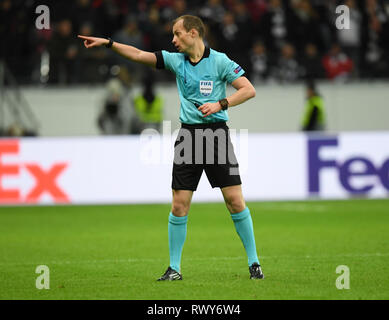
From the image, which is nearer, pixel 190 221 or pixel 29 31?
pixel 190 221

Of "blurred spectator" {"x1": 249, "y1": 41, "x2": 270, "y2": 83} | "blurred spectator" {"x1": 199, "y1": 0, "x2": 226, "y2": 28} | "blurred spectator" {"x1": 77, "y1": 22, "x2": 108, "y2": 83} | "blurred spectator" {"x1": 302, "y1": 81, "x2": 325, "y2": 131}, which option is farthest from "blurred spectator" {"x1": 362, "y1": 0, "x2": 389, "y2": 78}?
"blurred spectator" {"x1": 77, "y1": 22, "x2": 108, "y2": 83}

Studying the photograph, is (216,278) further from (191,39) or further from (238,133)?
(238,133)

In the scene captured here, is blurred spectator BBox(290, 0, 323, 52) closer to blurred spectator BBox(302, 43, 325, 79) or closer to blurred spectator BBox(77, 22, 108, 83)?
blurred spectator BBox(302, 43, 325, 79)

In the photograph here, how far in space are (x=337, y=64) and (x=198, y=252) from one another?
10808 mm

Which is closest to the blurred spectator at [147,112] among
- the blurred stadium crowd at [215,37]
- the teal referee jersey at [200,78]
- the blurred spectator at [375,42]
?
the blurred stadium crowd at [215,37]

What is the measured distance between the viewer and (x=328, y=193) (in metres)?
16.1

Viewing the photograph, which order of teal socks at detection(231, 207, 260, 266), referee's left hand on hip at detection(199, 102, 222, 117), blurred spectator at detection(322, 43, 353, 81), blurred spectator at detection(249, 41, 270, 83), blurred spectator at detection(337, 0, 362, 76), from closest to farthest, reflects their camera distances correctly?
referee's left hand on hip at detection(199, 102, 222, 117)
teal socks at detection(231, 207, 260, 266)
blurred spectator at detection(249, 41, 270, 83)
blurred spectator at detection(337, 0, 362, 76)
blurred spectator at detection(322, 43, 353, 81)

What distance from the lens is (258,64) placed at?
19.4 metres

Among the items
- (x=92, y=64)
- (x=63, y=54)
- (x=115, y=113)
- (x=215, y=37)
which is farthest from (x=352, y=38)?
(x=63, y=54)

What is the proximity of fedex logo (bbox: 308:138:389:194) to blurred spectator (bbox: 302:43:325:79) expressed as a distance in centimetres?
386

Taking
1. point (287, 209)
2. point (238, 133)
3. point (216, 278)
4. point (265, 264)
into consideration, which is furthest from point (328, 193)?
point (216, 278)

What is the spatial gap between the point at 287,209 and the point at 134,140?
3240 millimetres

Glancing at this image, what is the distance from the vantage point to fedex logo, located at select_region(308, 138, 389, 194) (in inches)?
629

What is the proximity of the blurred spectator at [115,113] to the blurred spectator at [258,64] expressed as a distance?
3.01 meters
